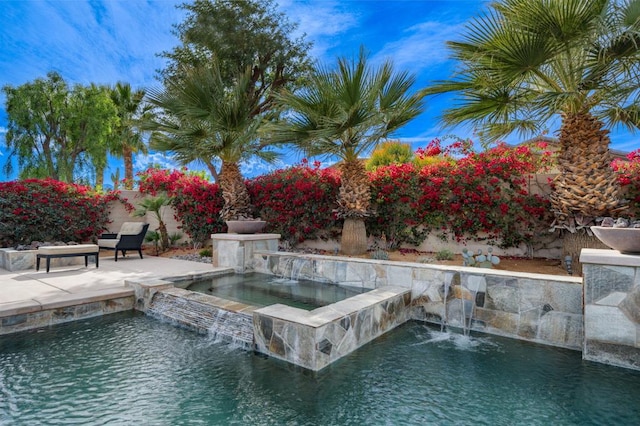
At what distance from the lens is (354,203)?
316 inches

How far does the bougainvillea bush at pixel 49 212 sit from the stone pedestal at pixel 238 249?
667 centimetres

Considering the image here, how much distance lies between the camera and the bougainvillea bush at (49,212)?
398 inches

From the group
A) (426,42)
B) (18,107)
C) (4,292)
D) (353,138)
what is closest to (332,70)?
(353,138)

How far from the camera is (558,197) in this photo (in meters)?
5.84

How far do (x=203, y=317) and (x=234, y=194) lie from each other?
5.95 metres

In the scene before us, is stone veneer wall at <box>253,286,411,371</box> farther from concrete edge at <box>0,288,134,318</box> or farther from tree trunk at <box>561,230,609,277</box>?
tree trunk at <box>561,230,609,277</box>

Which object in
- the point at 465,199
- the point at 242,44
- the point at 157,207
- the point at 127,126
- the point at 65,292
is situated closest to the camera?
the point at 65,292

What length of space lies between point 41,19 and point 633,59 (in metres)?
18.8

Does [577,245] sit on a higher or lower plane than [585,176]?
lower

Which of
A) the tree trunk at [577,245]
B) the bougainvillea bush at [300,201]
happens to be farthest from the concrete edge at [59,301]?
the tree trunk at [577,245]

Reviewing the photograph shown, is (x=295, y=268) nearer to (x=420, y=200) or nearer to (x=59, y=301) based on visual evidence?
(x=420, y=200)

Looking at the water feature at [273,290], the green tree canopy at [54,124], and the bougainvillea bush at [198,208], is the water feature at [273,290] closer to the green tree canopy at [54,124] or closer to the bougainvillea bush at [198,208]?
the bougainvillea bush at [198,208]

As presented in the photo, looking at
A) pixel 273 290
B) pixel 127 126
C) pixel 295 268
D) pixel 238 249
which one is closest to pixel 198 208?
pixel 238 249

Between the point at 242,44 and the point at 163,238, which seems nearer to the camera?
the point at 163,238
